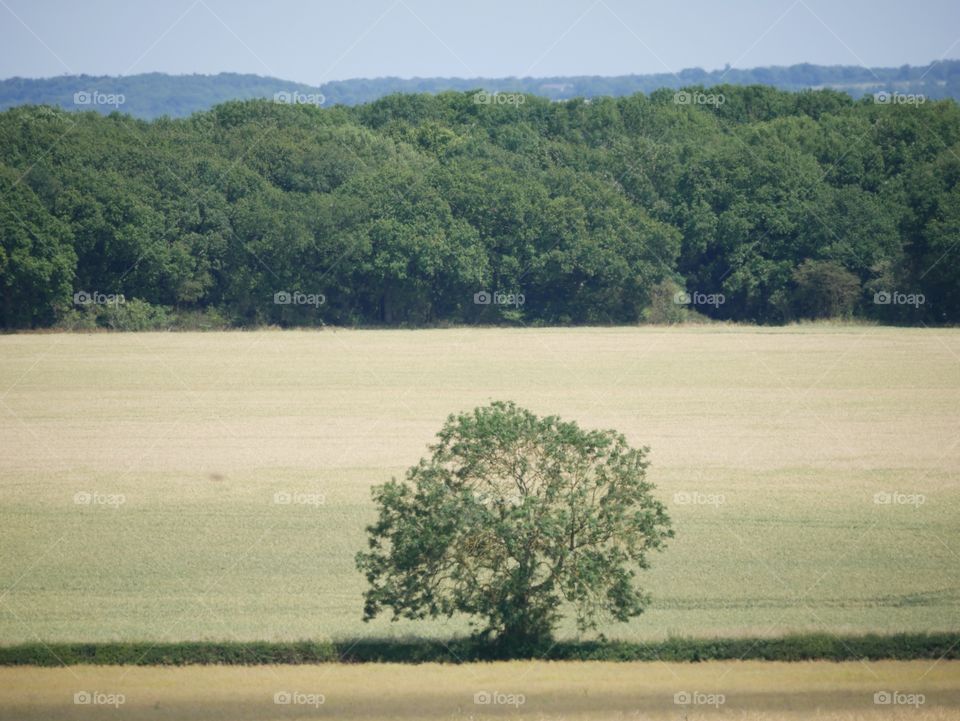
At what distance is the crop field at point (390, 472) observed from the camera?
81.1ft

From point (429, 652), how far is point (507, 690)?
256 centimetres

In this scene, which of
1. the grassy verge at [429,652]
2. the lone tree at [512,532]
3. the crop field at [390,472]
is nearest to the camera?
the grassy verge at [429,652]

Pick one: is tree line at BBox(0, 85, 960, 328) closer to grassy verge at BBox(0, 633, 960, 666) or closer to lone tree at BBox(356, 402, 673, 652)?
lone tree at BBox(356, 402, 673, 652)

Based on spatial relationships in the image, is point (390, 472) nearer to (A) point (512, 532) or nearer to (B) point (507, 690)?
(A) point (512, 532)

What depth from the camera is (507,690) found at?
63.3 ft

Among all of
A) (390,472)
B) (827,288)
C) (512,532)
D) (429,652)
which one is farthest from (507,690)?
(827,288)

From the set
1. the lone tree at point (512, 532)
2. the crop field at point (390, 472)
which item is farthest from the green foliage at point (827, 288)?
the lone tree at point (512, 532)

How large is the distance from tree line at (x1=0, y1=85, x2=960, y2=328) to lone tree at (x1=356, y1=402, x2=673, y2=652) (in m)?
63.1

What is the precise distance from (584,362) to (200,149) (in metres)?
46.1

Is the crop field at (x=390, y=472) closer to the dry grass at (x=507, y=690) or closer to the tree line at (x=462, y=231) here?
the dry grass at (x=507, y=690)

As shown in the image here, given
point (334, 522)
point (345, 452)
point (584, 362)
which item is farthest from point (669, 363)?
point (334, 522)

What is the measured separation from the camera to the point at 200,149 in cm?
10019

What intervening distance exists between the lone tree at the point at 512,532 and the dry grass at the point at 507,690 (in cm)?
116

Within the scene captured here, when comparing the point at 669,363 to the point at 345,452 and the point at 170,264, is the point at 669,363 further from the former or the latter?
the point at 170,264
